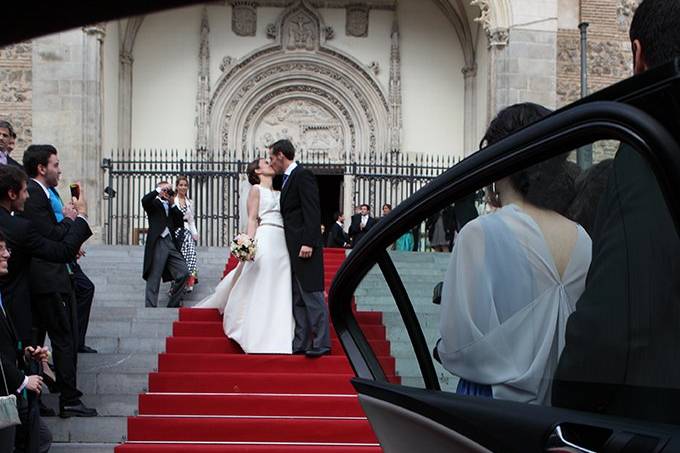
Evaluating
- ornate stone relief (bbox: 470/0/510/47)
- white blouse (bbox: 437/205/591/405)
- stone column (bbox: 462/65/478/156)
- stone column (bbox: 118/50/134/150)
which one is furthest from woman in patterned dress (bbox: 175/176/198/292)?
stone column (bbox: 462/65/478/156)

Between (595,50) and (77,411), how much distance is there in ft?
57.9

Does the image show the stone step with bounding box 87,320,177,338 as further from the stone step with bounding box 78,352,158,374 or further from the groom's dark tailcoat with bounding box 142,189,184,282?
the groom's dark tailcoat with bounding box 142,189,184,282

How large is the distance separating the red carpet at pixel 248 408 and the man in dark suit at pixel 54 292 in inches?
24.4

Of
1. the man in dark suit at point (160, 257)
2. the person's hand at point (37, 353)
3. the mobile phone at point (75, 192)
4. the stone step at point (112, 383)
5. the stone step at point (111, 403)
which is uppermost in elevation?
the mobile phone at point (75, 192)

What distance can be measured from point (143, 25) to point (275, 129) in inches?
169

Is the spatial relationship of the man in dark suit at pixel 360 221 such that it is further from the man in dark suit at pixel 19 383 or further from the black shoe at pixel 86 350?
the man in dark suit at pixel 19 383

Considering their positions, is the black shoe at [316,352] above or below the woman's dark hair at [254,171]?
below

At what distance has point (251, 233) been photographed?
9055 mm

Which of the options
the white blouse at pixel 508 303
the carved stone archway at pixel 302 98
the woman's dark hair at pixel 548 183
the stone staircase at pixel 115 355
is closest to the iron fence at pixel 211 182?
the carved stone archway at pixel 302 98

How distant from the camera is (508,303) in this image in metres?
2.17

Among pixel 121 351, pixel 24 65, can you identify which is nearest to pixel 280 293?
pixel 121 351

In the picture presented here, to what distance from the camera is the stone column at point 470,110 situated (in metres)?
23.5

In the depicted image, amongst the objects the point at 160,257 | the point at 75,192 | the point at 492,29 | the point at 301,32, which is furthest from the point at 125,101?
the point at 75,192

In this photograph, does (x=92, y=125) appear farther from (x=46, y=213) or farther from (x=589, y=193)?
(x=589, y=193)
